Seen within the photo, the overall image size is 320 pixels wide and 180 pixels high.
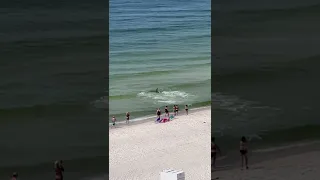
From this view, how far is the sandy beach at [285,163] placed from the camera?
5.84 metres

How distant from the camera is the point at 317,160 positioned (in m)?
5.95

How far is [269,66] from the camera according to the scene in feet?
19.2

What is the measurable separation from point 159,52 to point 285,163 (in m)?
19.2
